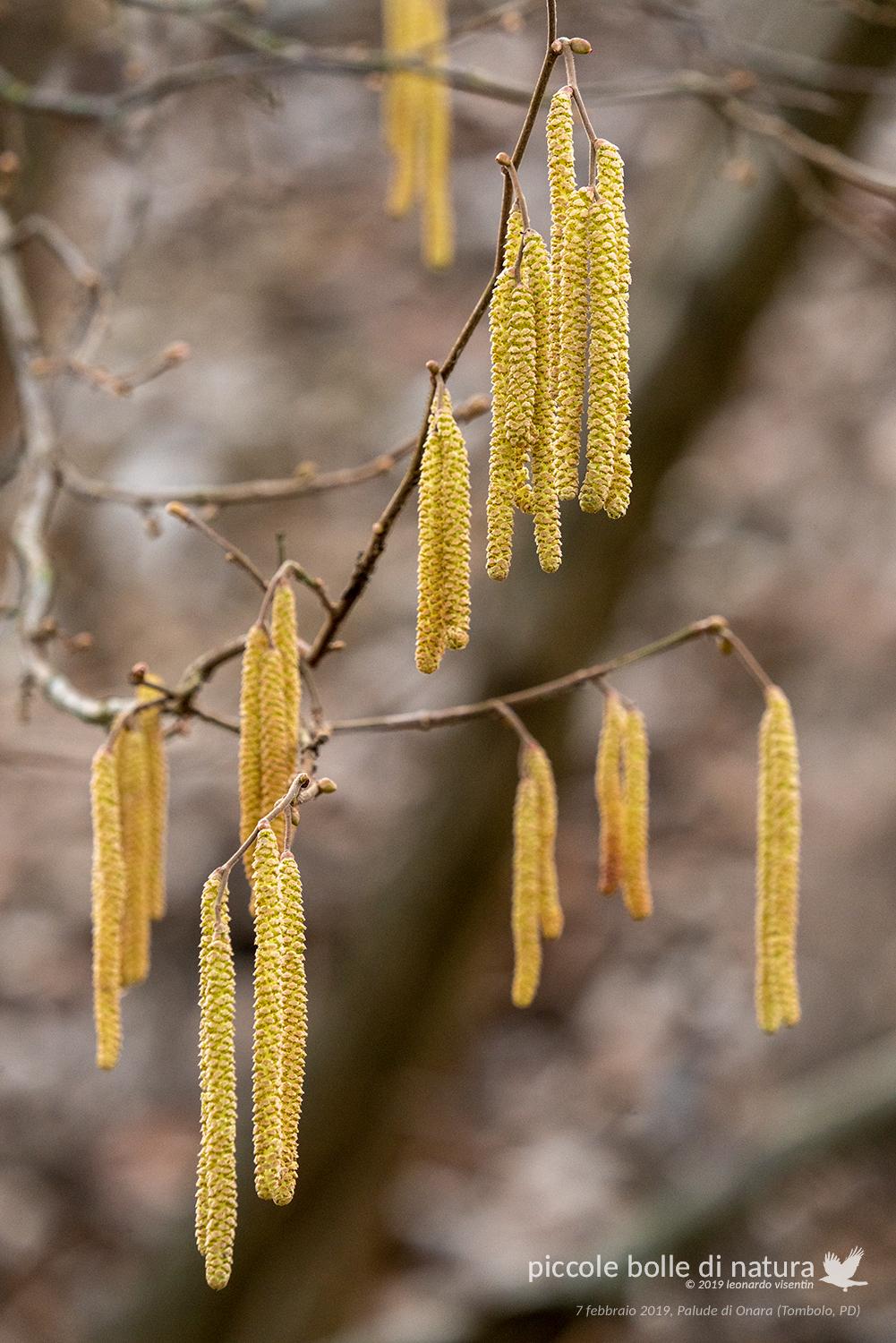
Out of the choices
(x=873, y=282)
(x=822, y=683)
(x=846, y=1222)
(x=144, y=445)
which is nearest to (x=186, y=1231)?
(x=846, y=1222)

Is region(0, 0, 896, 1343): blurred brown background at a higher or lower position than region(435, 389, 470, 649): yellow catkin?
lower

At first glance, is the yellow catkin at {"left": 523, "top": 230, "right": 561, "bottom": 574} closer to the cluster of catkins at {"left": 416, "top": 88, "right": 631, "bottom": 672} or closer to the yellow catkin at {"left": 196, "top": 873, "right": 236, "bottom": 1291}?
the cluster of catkins at {"left": 416, "top": 88, "right": 631, "bottom": 672}

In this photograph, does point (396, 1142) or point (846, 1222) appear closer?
point (396, 1142)

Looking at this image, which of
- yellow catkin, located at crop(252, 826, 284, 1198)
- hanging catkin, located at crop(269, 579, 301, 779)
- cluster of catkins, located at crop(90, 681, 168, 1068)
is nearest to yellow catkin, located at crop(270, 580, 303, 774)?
hanging catkin, located at crop(269, 579, 301, 779)

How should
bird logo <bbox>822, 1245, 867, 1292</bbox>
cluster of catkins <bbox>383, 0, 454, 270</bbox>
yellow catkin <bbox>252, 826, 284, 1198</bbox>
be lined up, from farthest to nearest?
bird logo <bbox>822, 1245, 867, 1292</bbox> → cluster of catkins <bbox>383, 0, 454, 270</bbox> → yellow catkin <bbox>252, 826, 284, 1198</bbox>

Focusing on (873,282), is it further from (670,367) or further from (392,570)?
(670,367)

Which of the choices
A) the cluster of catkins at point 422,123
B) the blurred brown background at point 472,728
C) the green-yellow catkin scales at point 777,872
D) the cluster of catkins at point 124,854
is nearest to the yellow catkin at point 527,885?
the green-yellow catkin scales at point 777,872

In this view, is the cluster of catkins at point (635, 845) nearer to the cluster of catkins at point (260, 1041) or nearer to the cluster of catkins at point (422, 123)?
the cluster of catkins at point (260, 1041)
